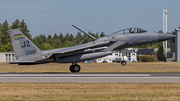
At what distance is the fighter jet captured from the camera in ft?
75.0

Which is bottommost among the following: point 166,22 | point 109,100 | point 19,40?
point 109,100

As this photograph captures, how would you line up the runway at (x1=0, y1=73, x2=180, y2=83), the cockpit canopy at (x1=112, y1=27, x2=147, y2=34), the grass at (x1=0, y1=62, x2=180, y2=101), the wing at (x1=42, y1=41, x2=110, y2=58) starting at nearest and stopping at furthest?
the grass at (x1=0, y1=62, x2=180, y2=101), the runway at (x1=0, y1=73, x2=180, y2=83), the wing at (x1=42, y1=41, x2=110, y2=58), the cockpit canopy at (x1=112, y1=27, x2=147, y2=34)

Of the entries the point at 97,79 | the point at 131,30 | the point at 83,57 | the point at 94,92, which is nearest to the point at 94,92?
the point at 94,92

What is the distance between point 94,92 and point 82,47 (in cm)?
1111

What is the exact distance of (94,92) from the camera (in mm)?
12039

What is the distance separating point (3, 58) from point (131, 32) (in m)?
60.7

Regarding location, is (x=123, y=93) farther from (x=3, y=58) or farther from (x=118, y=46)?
(x=3, y=58)

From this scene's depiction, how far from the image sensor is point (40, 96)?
11078 mm

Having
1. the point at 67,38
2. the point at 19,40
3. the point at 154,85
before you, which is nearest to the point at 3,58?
the point at 19,40

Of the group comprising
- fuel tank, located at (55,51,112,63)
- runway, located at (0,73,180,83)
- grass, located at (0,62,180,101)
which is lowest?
grass, located at (0,62,180,101)

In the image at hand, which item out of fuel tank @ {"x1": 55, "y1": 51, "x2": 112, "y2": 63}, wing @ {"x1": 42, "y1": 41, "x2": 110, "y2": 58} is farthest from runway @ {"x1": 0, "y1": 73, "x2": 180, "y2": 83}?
wing @ {"x1": 42, "y1": 41, "x2": 110, "y2": 58}

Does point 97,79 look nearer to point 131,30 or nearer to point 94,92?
point 94,92

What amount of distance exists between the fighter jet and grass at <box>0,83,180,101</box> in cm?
914

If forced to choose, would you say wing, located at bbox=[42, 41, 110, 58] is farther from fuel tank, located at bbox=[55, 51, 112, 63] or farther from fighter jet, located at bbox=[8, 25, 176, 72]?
fuel tank, located at bbox=[55, 51, 112, 63]
